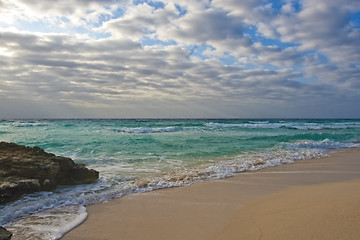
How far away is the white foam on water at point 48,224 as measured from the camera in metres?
2.98

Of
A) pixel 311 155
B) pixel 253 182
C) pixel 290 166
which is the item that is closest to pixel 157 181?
pixel 253 182

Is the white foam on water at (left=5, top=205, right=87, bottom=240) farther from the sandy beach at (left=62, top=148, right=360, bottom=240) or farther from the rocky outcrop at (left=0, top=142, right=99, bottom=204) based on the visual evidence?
the rocky outcrop at (left=0, top=142, right=99, bottom=204)

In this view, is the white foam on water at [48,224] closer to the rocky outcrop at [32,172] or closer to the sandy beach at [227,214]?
the sandy beach at [227,214]

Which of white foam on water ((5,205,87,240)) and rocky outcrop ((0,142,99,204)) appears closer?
white foam on water ((5,205,87,240))

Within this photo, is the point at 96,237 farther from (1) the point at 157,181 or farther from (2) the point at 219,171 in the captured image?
(2) the point at 219,171

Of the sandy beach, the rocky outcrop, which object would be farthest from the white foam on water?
the rocky outcrop

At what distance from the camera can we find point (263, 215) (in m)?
3.23

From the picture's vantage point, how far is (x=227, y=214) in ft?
11.4

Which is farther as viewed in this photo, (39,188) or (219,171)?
(219,171)

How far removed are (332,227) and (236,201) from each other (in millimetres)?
1763

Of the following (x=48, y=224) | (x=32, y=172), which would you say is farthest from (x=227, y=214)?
(x=32, y=172)

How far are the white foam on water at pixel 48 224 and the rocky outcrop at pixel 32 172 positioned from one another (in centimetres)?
112

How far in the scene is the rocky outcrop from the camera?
Result: 4422 millimetres

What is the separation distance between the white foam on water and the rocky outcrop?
1116 mm
